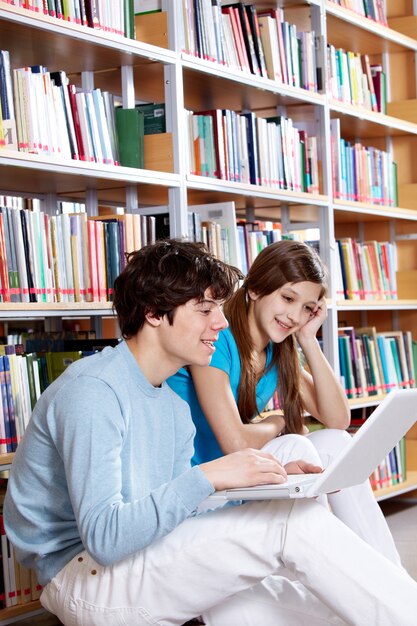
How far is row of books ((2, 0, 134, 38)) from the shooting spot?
2482 millimetres

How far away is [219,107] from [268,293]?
1.25m

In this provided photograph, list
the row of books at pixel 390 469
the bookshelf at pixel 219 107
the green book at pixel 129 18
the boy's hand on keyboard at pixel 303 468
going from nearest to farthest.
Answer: the boy's hand on keyboard at pixel 303 468 → the bookshelf at pixel 219 107 → the green book at pixel 129 18 → the row of books at pixel 390 469

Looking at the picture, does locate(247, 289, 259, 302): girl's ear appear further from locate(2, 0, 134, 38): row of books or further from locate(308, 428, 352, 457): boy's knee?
locate(2, 0, 134, 38): row of books

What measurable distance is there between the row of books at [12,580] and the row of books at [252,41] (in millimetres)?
1645

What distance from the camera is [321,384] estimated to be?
269 centimetres

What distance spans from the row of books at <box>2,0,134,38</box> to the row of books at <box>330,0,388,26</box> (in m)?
1.39

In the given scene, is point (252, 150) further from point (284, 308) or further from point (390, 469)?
point (390, 469)

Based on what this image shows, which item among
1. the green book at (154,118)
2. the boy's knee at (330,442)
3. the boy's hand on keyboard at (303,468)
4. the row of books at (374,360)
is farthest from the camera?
the row of books at (374,360)

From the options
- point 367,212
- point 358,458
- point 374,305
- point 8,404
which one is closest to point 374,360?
point 374,305

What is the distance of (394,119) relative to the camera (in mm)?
4164

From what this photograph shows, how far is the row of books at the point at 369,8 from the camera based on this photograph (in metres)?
3.96

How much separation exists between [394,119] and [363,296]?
2.69 feet

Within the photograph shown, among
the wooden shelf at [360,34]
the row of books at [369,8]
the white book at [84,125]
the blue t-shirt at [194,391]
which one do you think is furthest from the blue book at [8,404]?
the row of books at [369,8]

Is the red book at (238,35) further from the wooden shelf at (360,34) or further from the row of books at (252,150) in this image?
the wooden shelf at (360,34)
